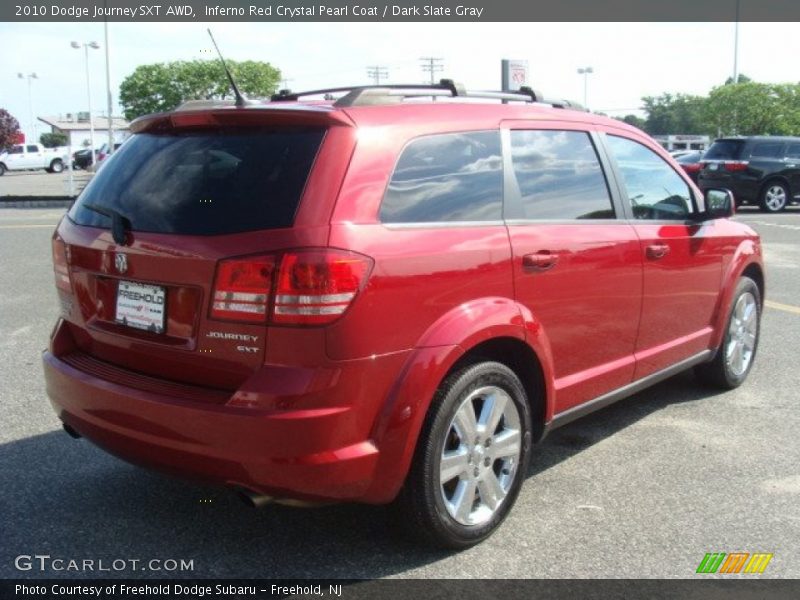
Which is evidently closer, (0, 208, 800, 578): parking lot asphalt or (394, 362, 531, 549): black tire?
(394, 362, 531, 549): black tire

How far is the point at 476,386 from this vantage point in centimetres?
326

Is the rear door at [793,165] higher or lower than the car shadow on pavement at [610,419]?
higher

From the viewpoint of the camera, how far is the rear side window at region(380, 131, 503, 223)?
311cm

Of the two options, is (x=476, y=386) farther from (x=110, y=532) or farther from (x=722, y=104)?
(x=722, y=104)

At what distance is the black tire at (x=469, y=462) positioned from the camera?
10.2 ft

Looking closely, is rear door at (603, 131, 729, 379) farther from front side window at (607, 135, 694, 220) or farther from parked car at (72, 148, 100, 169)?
parked car at (72, 148, 100, 169)

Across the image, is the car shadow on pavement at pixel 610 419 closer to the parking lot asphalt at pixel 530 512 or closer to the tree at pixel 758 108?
the parking lot asphalt at pixel 530 512

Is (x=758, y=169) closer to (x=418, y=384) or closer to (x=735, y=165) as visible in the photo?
(x=735, y=165)

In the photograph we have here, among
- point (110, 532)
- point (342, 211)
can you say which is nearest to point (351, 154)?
point (342, 211)

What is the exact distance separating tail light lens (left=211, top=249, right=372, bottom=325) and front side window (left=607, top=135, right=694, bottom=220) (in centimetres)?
212

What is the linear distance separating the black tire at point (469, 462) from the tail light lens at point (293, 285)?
61 cm

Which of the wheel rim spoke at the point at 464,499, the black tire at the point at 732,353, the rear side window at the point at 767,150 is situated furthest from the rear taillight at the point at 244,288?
the rear side window at the point at 767,150

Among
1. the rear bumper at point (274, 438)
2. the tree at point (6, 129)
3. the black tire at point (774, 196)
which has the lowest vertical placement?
the rear bumper at point (274, 438)

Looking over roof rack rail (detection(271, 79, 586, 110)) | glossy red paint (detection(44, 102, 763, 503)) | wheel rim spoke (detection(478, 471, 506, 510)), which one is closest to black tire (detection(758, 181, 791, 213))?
roof rack rail (detection(271, 79, 586, 110))
